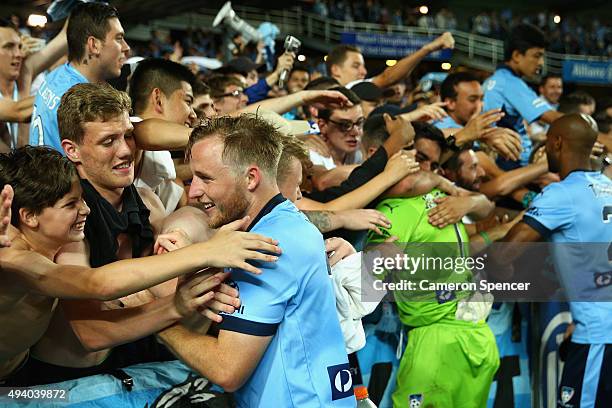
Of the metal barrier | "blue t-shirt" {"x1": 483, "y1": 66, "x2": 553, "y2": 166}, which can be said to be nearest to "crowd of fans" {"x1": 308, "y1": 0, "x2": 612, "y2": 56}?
the metal barrier

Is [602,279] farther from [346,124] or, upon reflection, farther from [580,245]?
[346,124]

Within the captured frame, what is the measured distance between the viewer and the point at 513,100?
706cm

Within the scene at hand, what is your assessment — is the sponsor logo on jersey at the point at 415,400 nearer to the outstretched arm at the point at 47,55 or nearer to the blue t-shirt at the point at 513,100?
the blue t-shirt at the point at 513,100

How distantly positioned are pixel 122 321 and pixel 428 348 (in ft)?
7.71

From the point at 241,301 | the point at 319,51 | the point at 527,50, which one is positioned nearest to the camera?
the point at 241,301

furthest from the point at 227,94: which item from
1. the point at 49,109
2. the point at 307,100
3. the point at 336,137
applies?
the point at 49,109

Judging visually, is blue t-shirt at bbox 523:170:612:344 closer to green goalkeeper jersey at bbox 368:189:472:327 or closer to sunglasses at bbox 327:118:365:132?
green goalkeeper jersey at bbox 368:189:472:327

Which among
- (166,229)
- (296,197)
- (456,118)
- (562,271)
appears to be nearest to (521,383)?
(562,271)

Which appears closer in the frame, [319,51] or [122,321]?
[122,321]

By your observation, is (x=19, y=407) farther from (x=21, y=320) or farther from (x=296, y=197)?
(x=296, y=197)

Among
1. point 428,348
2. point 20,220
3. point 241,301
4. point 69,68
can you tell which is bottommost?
point 428,348

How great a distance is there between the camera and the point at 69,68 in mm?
4367

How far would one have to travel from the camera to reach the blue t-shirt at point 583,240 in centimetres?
506

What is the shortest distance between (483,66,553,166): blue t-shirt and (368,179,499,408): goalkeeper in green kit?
2.46m
